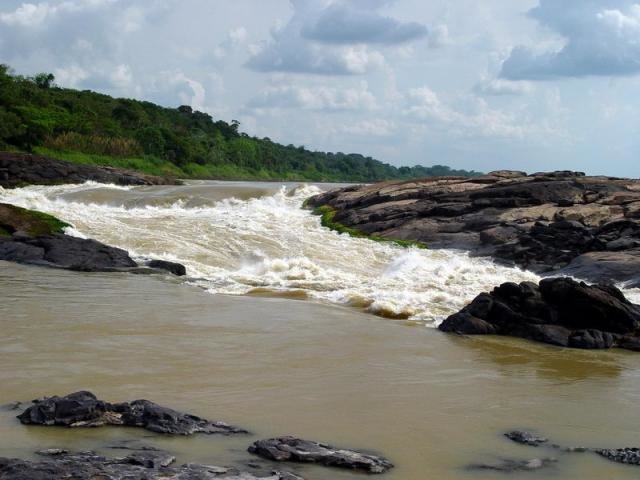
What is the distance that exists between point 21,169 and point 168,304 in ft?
103

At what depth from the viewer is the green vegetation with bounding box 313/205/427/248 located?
109 ft

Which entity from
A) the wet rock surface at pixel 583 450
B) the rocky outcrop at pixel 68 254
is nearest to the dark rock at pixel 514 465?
the wet rock surface at pixel 583 450

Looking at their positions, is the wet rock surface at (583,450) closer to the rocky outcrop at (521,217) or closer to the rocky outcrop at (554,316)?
the rocky outcrop at (554,316)

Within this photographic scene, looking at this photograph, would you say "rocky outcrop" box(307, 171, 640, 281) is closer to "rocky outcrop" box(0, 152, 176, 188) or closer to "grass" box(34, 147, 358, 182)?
"rocky outcrop" box(0, 152, 176, 188)

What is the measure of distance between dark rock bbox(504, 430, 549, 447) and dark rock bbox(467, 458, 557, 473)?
0.59 meters

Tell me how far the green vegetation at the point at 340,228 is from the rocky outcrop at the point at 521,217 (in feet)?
1.16

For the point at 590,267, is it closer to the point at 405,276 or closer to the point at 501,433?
the point at 405,276

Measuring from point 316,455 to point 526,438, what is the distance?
2680 millimetres

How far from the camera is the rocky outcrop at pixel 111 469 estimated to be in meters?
6.46

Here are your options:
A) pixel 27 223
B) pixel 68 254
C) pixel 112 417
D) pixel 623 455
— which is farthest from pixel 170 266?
pixel 623 455

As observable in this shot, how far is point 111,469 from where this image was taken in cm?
678

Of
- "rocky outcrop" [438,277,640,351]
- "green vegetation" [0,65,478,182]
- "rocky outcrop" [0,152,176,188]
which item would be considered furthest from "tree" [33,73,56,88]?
"rocky outcrop" [438,277,640,351]

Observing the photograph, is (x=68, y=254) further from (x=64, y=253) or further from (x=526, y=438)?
(x=526, y=438)

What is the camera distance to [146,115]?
315 ft
